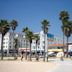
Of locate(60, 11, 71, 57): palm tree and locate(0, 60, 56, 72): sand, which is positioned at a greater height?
locate(60, 11, 71, 57): palm tree

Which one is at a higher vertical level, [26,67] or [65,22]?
[65,22]

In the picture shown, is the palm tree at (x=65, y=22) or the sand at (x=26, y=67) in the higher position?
the palm tree at (x=65, y=22)

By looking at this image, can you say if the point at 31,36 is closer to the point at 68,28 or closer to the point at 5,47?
the point at 68,28

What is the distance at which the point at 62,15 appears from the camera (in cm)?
8250

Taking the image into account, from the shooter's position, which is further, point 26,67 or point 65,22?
point 65,22

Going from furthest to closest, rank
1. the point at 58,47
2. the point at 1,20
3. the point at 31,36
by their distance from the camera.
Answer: the point at 58,47 < the point at 31,36 < the point at 1,20

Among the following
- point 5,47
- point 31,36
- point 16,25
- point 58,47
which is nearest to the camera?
point 31,36

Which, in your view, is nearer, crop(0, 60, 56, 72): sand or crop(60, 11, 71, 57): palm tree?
crop(0, 60, 56, 72): sand

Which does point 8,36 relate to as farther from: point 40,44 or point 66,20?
point 66,20

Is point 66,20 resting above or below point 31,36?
above

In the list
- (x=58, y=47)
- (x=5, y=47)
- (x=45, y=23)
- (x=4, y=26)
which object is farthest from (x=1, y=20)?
(x=5, y=47)

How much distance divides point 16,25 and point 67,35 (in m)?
18.1

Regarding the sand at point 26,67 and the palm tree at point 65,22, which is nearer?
the sand at point 26,67

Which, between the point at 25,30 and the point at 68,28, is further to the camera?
the point at 25,30
